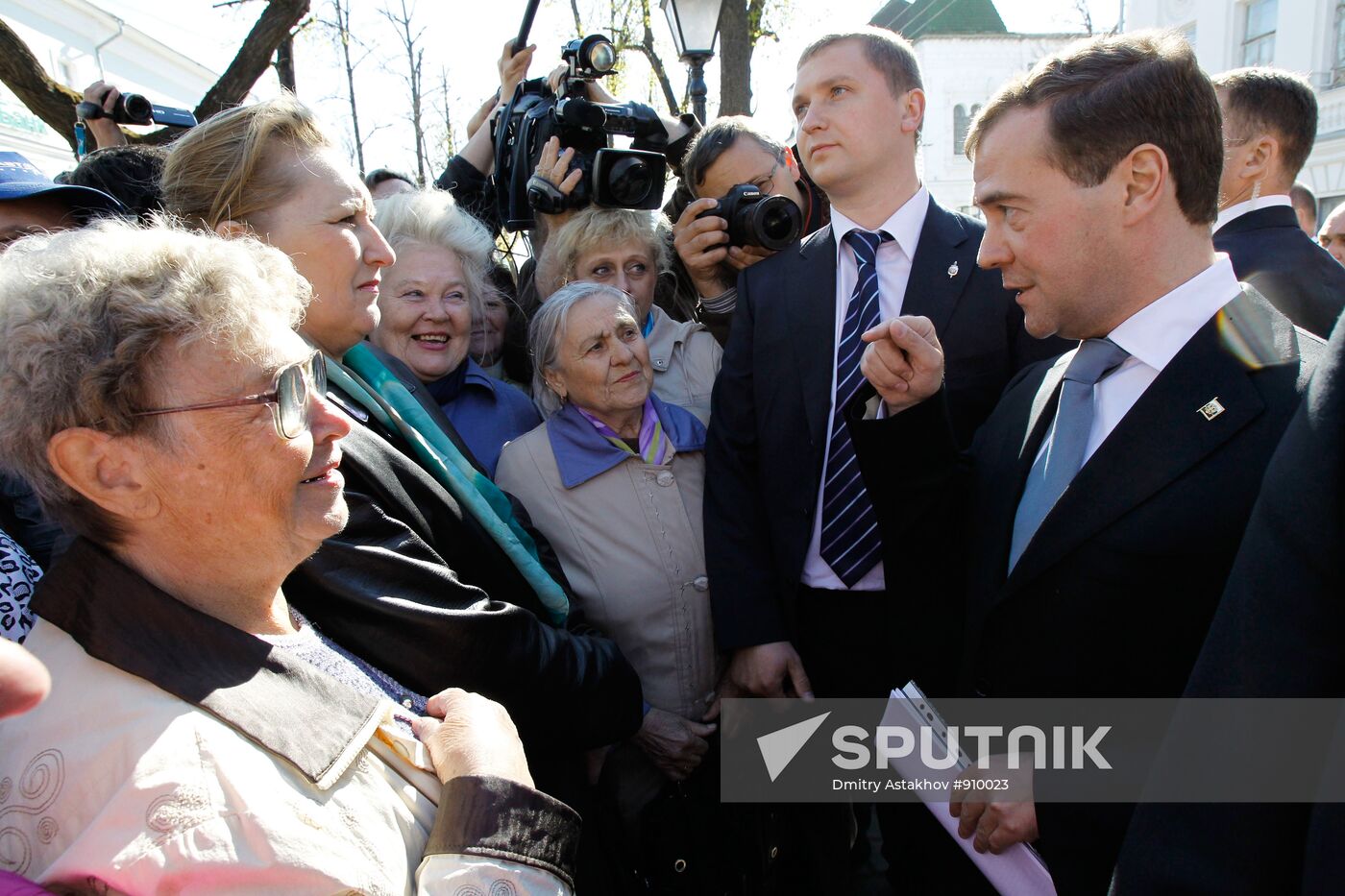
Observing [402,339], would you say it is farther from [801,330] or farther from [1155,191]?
[1155,191]

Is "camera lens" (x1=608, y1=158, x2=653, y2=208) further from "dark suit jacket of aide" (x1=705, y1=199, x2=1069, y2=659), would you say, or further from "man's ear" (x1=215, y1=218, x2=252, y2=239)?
"man's ear" (x1=215, y1=218, x2=252, y2=239)

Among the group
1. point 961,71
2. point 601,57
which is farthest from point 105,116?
point 961,71

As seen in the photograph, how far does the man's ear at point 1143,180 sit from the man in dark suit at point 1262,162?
5.50 ft

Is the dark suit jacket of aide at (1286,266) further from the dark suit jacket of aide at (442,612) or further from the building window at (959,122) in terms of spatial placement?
the building window at (959,122)

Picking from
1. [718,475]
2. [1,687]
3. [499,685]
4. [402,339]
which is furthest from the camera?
[402,339]

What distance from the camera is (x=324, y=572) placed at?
1597 millimetres

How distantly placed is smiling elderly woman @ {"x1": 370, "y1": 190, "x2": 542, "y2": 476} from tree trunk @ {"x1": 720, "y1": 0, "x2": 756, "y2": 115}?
5942 millimetres

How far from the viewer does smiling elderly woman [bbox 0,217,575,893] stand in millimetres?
1074

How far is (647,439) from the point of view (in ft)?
8.36

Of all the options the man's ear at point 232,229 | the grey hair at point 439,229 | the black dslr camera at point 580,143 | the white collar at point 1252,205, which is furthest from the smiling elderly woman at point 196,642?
the white collar at point 1252,205

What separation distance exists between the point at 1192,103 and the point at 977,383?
0.87 metres

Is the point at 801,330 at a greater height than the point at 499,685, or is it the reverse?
the point at 801,330

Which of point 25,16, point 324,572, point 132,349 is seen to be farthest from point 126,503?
point 25,16

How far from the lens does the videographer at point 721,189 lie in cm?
284
